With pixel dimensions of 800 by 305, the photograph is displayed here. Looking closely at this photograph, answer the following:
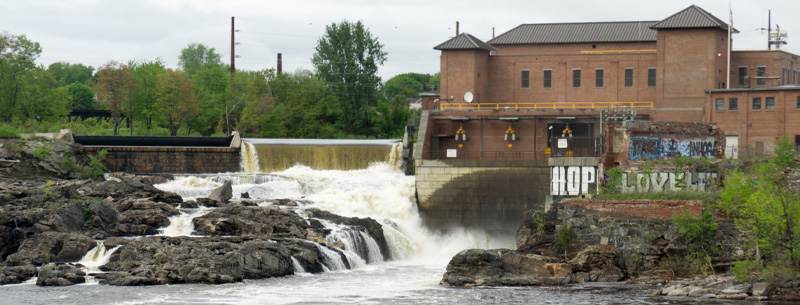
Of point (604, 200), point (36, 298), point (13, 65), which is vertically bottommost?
point (36, 298)

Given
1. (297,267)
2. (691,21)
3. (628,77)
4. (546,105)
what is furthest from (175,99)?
(297,267)

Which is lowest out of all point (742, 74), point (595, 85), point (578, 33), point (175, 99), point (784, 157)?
point (784, 157)

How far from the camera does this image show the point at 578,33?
231 ft

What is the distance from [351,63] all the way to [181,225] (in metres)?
48.1

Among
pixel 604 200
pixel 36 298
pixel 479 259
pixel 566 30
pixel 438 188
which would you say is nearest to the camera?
pixel 36 298

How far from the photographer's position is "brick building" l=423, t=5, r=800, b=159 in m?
61.2

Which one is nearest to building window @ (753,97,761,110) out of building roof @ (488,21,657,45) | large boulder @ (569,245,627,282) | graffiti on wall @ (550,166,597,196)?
building roof @ (488,21,657,45)

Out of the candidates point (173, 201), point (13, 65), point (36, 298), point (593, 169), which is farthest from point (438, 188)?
point (13, 65)

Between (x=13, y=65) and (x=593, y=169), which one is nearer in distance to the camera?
(x=593, y=169)

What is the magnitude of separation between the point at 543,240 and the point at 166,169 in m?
27.9

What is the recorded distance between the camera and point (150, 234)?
46188 mm

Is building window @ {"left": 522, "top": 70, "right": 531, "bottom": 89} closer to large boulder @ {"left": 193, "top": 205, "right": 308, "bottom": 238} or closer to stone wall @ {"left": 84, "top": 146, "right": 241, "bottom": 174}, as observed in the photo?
stone wall @ {"left": 84, "top": 146, "right": 241, "bottom": 174}

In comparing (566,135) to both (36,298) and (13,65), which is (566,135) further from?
(13,65)

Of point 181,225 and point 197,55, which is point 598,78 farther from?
point 197,55
